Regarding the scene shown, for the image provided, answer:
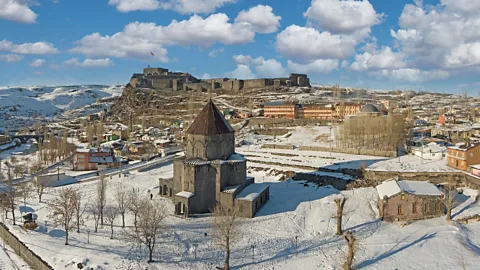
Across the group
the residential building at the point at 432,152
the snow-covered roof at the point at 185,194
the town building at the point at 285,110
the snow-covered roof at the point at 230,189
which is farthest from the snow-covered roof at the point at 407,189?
the town building at the point at 285,110

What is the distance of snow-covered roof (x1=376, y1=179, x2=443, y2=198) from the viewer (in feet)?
90.1

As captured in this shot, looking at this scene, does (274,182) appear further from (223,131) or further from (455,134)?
(455,134)

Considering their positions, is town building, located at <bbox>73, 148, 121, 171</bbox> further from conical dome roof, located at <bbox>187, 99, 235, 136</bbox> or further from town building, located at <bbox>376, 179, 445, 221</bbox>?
town building, located at <bbox>376, 179, 445, 221</bbox>

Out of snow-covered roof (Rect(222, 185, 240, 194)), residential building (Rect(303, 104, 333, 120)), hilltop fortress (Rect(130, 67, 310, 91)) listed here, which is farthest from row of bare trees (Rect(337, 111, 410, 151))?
hilltop fortress (Rect(130, 67, 310, 91))

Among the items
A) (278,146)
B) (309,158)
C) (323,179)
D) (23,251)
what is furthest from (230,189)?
(278,146)

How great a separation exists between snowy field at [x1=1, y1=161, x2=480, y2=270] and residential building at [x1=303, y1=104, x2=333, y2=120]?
184ft

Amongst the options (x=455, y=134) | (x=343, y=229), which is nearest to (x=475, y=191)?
(x=343, y=229)

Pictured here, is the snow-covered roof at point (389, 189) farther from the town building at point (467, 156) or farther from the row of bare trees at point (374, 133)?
the row of bare trees at point (374, 133)

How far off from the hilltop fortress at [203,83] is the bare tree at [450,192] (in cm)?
10018

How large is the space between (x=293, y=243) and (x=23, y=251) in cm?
1865

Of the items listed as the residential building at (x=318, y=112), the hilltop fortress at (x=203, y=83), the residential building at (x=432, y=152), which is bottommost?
the residential building at (x=432, y=152)

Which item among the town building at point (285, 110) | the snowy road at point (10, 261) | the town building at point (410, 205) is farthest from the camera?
the town building at point (285, 110)

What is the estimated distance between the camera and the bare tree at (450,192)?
25766mm

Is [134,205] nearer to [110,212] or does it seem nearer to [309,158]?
[110,212]
